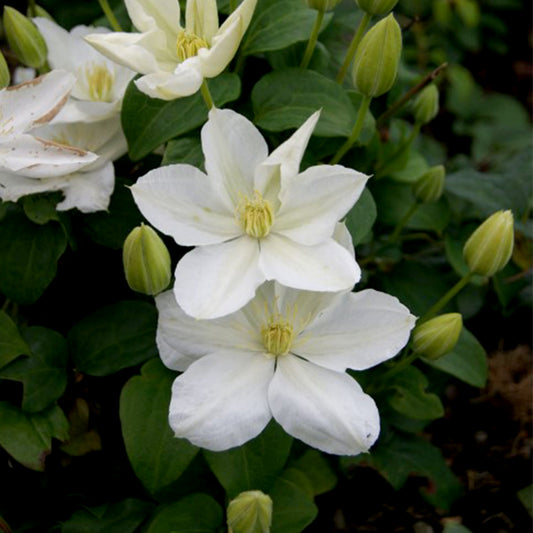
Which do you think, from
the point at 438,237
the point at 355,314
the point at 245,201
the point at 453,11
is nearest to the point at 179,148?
the point at 245,201

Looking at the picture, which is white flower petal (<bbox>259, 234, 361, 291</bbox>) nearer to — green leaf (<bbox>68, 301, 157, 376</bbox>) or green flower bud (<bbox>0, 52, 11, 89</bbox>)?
green leaf (<bbox>68, 301, 157, 376</bbox>)

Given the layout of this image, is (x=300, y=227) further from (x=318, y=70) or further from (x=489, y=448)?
(x=489, y=448)

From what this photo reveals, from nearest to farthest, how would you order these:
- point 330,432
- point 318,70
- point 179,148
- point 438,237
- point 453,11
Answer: point 330,432
point 179,148
point 318,70
point 438,237
point 453,11

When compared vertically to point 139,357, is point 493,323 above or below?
below

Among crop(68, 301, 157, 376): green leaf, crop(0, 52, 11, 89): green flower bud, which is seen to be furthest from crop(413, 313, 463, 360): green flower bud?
crop(0, 52, 11, 89): green flower bud

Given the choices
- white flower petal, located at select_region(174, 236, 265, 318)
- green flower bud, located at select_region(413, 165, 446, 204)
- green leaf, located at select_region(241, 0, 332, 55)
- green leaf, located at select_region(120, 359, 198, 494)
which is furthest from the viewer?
green flower bud, located at select_region(413, 165, 446, 204)
